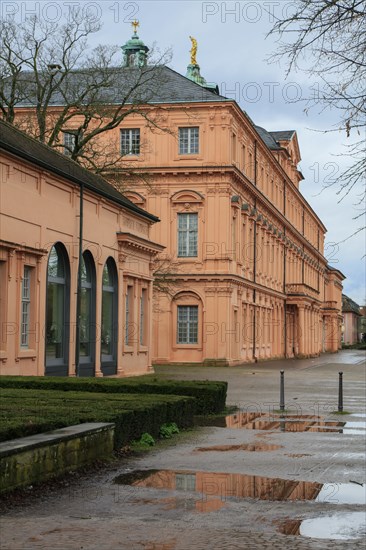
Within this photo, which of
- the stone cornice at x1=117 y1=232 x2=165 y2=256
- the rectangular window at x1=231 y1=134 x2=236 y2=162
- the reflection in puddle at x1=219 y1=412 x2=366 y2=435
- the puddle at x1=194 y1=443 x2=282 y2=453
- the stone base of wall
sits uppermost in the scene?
the rectangular window at x1=231 y1=134 x2=236 y2=162

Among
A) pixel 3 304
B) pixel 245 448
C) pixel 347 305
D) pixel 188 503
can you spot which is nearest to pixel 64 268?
pixel 3 304

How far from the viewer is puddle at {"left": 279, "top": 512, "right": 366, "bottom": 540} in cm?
836

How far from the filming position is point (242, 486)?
36.1 feet

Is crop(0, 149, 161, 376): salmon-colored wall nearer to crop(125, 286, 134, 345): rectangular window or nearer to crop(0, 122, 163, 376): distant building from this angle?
crop(0, 122, 163, 376): distant building

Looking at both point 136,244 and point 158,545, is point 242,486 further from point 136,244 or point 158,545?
point 136,244

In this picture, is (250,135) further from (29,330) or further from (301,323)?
(29,330)

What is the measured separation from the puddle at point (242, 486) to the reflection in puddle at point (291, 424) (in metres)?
6.12

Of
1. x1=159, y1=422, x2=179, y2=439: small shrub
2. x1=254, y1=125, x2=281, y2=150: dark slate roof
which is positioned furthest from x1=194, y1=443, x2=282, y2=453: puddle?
x1=254, y1=125, x2=281, y2=150: dark slate roof

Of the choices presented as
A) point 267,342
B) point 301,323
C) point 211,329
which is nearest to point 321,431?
point 211,329

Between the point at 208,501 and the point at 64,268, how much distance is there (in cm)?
2079

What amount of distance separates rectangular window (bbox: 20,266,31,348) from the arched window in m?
4.25

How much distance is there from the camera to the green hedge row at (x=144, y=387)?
68.4 ft

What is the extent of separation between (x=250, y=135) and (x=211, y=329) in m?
13.6

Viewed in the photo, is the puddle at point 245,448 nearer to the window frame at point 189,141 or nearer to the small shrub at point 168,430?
the small shrub at point 168,430
